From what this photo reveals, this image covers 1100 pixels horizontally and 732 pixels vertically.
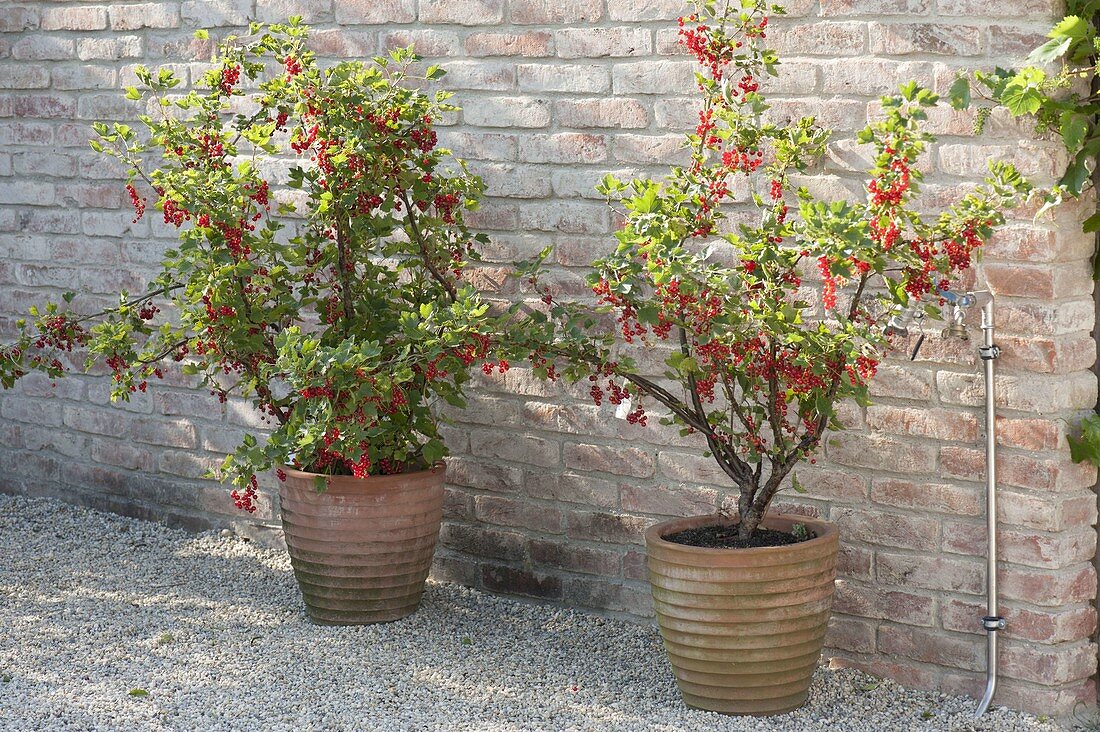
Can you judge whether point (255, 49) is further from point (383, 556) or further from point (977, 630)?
point (977, 630)

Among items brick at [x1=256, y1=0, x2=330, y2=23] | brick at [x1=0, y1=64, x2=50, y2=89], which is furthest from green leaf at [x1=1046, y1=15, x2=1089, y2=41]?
brick at [x1=0, y1=64, x2=50, y2=89]

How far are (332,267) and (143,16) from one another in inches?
42.6

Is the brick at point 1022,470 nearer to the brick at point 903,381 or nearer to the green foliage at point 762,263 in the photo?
the brick at point 903,381

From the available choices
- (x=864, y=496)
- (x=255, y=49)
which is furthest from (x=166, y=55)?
(x=864, y=496)

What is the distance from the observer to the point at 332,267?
335 centimetres

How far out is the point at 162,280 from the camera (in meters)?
3.17

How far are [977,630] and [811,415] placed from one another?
546mm

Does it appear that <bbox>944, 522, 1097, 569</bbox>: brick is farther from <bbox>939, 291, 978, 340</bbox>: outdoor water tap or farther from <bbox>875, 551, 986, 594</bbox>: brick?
<bbox>939, 291, 978, 340</bbox>: outdoor water tap

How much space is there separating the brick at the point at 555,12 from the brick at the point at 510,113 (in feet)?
0.59

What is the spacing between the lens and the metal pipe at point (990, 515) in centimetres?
256

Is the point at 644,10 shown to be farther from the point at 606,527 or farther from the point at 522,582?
the point at 522,582

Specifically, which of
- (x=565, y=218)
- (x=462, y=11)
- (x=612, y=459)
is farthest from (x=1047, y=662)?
(x=462, y=11)

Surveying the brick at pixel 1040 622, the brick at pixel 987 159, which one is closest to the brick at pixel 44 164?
the brick at pixel 987 159

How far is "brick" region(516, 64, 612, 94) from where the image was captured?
3066 mm
